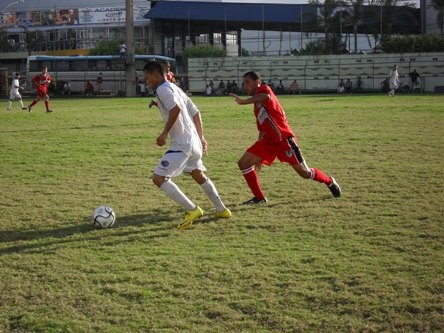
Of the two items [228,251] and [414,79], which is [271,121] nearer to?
[228,251]

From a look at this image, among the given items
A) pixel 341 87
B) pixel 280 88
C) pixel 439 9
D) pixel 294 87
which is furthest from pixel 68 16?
pixel 439 9

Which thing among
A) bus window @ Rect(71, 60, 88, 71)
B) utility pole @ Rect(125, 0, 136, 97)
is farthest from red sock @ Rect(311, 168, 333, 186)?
bus window @ Rect(71, 60, 88, 71)

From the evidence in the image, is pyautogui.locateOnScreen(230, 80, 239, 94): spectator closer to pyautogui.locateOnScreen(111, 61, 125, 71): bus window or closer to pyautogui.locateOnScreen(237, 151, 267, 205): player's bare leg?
pyautogui.locateOnScreen(111, 61, 125, 71): bus window

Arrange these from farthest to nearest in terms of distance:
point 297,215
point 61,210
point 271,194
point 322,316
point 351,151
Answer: point 351,151, point 271,194, point 61,210, point 297,215, point 322,316

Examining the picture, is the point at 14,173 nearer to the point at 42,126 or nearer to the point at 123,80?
the point at 42,126

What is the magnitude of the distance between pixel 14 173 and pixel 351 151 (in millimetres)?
6519

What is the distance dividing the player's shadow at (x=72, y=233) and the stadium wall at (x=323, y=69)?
38319 millimetres

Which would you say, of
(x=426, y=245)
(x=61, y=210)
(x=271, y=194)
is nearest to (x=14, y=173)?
(x=61, y=210)

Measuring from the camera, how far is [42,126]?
19.2 metres

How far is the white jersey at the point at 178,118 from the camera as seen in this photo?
679 cm

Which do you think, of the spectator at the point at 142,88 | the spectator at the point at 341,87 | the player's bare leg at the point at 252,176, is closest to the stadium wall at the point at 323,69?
the spectator at the point at 341,87

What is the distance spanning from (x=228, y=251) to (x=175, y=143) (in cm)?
165

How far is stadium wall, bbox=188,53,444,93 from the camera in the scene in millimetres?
42969

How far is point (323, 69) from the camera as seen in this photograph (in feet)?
152
